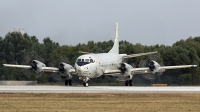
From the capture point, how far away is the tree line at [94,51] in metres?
78.5

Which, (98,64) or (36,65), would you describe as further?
(36,65)

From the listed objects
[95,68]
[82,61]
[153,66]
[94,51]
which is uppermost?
[94,51]

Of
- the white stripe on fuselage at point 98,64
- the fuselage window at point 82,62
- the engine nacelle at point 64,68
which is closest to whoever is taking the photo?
the white stripe on fuselage at point 98,64

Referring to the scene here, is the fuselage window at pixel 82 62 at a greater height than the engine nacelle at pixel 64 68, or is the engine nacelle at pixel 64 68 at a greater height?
the fuselage window at pixel 82 62

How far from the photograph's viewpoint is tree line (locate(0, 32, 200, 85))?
78.5 meters

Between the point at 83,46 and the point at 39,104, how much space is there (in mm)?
67102

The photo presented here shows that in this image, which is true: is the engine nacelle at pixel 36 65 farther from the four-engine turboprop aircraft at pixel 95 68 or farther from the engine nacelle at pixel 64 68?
the engine nacelle at pixel 64 68

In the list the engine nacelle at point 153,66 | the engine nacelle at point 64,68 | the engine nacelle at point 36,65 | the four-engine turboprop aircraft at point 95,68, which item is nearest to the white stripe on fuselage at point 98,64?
the four-engine turboprop aircraft at point 95,68

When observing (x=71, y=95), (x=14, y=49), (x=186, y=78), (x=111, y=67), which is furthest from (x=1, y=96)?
(x=14, y=49)

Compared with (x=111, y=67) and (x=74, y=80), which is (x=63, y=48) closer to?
(x=74, y=80)

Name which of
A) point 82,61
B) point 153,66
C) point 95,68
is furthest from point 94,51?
point 82,61

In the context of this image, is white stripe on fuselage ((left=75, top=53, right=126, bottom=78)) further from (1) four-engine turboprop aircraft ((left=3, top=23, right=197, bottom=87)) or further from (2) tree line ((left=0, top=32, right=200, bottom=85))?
(2) tree line ((left=0, top=32, right=200, bottom=85))

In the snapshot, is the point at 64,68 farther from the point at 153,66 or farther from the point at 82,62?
the point at 153,66

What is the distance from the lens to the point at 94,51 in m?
94.3
